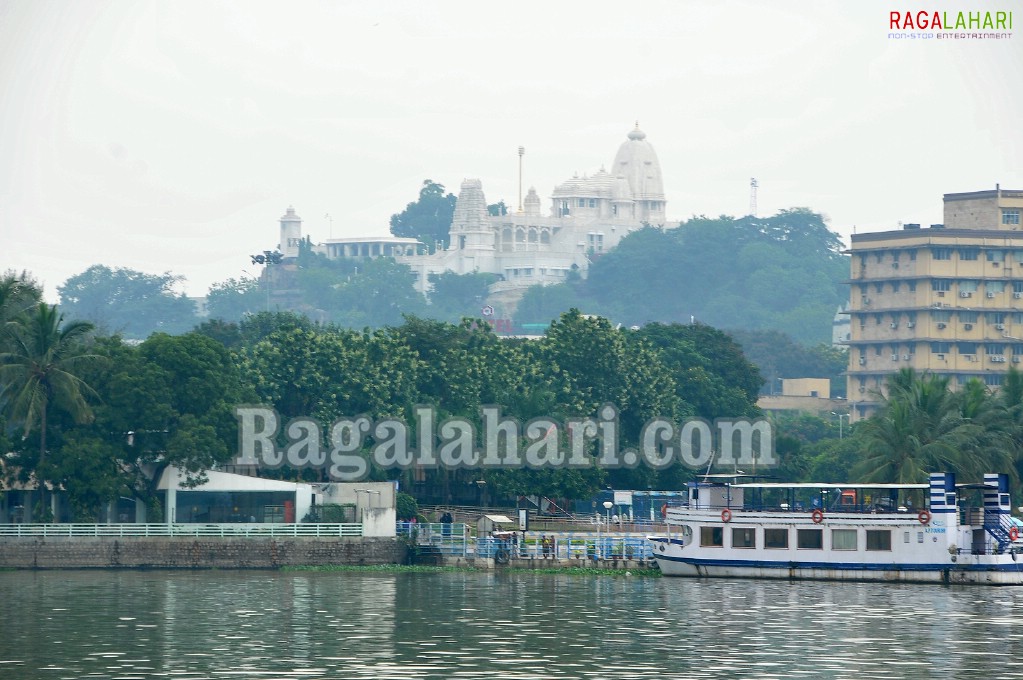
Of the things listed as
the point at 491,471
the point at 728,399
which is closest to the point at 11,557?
the point at 491,471

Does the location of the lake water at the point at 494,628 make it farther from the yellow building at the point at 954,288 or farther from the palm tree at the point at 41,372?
the yellow building at the point at 954,288

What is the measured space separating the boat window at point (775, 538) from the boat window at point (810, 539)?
1.80 feet

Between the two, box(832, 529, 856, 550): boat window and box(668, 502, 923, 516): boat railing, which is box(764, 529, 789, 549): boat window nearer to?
box(668, 502, 923, 516): boat railing

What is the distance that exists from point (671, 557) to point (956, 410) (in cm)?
1892

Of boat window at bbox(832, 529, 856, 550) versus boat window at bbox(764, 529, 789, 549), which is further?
boat window at bbox(764, 529, 789, 549)

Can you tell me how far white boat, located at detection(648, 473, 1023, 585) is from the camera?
71938mm

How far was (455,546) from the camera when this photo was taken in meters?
79.3

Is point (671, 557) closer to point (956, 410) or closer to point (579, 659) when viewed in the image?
point (956, 410)

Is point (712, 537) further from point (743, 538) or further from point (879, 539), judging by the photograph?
point (879, 539)

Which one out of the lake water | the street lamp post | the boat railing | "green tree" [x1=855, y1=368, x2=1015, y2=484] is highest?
the street lamp post

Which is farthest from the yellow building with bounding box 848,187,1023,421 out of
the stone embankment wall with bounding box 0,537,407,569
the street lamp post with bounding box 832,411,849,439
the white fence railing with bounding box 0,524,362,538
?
the stone embankment wall with bounding box 0,537,407,569

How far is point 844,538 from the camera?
73.7 m

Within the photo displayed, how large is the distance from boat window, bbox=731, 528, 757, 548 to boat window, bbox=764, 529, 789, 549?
48cm
